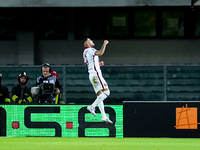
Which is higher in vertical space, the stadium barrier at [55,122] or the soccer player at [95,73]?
the soccer player at [95,73]

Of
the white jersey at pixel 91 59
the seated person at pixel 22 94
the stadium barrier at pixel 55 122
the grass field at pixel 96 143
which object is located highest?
the white jersey at pixel 91 59

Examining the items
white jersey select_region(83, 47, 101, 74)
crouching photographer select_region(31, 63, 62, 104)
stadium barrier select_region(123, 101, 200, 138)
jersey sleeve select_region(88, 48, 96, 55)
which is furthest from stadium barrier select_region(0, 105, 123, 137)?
jersey sleeve select_region(88, 48, 96, 55)

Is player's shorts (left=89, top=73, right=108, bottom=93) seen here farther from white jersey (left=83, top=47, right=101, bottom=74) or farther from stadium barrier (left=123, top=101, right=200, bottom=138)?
stadium barrier (left=123, top=101, right=200, bottom=138)

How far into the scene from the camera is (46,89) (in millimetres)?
13906

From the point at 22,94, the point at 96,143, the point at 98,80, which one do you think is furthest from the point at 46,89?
the point at 96,143

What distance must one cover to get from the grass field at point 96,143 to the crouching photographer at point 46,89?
0.94 meters

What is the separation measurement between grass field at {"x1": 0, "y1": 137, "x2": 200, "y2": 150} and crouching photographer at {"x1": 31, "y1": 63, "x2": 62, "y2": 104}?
37.1 inches

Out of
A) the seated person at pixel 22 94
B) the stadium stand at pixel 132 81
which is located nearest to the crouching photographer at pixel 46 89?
the seated person at pixel 22 94

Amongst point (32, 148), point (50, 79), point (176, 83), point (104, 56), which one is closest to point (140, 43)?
point (104, 56)

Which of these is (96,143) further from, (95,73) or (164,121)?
(164,121)

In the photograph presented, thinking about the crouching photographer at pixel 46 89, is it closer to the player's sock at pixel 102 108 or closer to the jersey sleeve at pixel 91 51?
the player's sock at pixel 102 108

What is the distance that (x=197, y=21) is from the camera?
2025 centimetres

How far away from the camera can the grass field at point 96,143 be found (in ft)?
37.6

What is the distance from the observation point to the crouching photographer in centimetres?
1392
